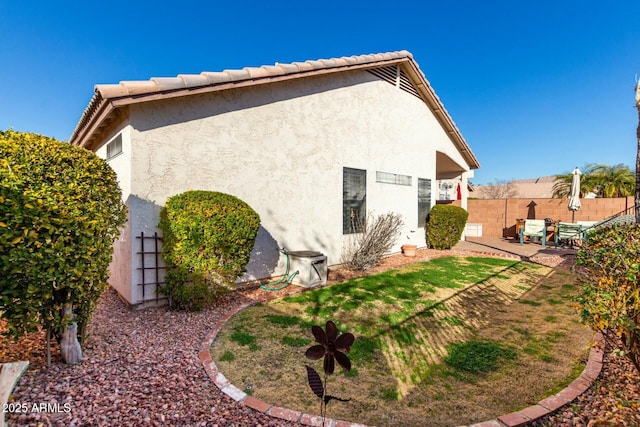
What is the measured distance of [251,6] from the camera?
42.4ft

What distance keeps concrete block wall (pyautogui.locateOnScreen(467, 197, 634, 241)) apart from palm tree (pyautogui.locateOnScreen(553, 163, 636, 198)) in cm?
592

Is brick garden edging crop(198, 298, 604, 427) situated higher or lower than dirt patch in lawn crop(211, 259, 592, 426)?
higher

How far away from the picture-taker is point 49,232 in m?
3.24

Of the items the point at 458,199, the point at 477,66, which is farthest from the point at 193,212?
the point at 477,66

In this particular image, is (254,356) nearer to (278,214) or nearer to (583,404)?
(583,404)

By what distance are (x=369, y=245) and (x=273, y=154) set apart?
4.61 meters

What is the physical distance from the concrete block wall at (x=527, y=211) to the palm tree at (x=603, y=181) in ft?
19.4

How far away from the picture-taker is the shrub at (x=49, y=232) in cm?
306

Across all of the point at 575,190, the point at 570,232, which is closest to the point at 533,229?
the point at 570,232

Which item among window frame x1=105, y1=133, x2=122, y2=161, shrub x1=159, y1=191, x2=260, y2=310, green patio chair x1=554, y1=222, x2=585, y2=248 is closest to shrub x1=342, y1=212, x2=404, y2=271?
shrub x1=159, y1=191, x2=260, y2=310

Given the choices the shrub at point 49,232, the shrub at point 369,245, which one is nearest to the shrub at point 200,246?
the shrub at point 49,232

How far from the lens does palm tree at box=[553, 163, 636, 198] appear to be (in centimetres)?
2145

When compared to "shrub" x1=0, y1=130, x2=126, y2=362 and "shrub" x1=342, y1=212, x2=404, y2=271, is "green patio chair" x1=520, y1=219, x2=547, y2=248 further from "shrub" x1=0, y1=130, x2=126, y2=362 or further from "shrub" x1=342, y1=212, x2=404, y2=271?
"shrub" x1=0, y1=130, x2=126, y2=362

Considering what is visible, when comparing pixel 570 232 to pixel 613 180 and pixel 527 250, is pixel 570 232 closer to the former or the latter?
pixel 527 250
